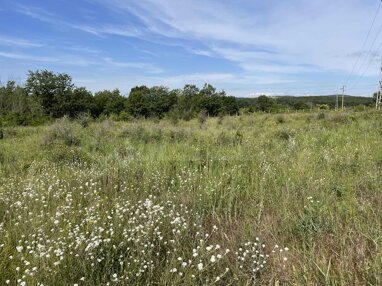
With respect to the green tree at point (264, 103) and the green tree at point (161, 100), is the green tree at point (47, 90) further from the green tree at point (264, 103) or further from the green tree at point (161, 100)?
A: the green tree at point (264, 103)

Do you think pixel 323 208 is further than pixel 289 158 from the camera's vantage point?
No

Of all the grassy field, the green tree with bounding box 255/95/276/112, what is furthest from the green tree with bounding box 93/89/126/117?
the grassy field

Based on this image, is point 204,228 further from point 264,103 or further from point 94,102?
point 264,103

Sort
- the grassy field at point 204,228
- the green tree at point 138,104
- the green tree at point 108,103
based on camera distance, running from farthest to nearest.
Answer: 1. the green tree at point 138,104
2. the green tree at point 108,103
3. the grassy field at point 204,228

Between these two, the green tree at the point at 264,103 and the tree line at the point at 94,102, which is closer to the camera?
the tree line at the point at 94,102

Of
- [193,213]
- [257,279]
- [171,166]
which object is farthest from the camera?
[171,166]

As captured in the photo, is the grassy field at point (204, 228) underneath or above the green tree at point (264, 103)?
underneath

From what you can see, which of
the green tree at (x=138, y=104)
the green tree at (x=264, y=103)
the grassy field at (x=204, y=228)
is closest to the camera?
the grassy field at (x=204, y=228)

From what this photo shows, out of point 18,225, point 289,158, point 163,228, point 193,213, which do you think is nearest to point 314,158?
point 289,158

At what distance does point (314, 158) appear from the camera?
6.93m

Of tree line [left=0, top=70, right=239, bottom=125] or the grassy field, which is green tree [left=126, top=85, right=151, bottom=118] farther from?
the grassy field

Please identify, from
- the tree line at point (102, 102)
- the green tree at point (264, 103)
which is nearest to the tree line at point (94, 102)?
the tree line at point (102, 102)

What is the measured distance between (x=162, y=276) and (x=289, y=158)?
4795 millimetres

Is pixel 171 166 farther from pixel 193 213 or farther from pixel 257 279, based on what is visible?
pixel 257 279
